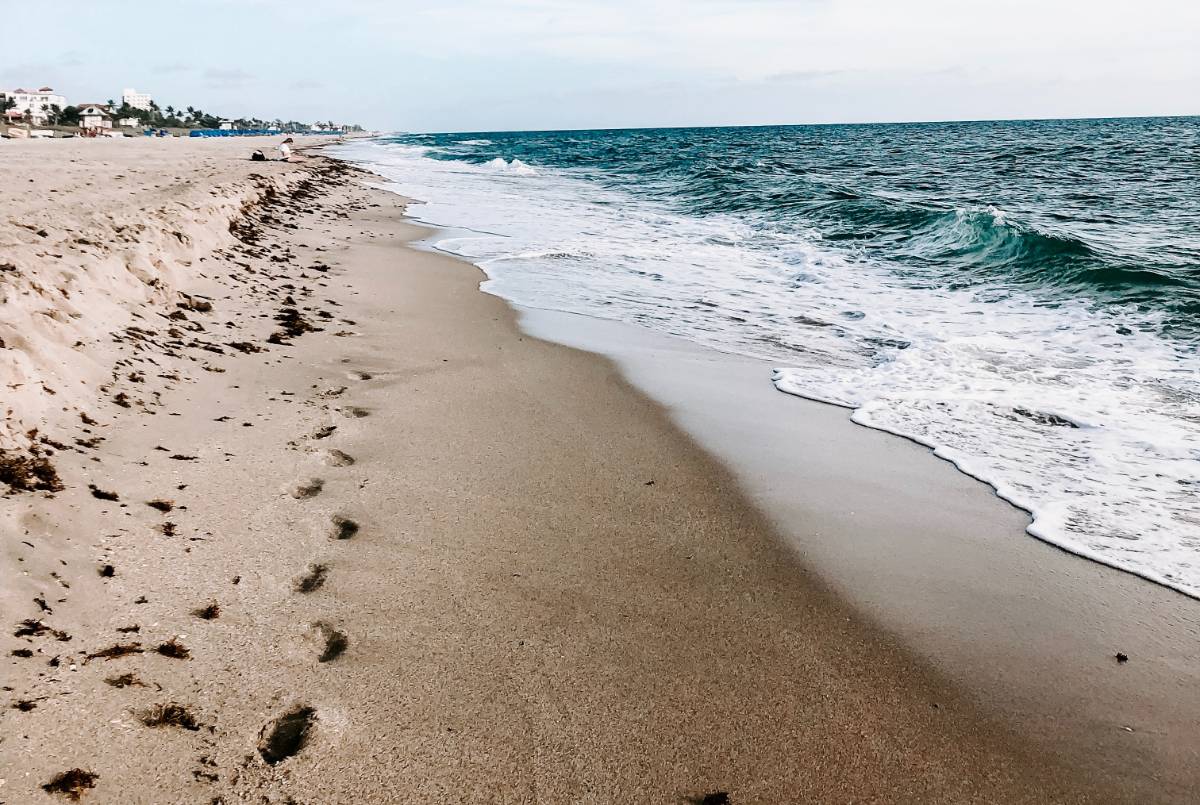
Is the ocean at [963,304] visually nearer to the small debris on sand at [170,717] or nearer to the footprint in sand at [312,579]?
the footprint in sand at [312,579]

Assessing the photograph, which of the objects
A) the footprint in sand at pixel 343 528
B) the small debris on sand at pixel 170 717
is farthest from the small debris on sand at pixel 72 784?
the footprint in sand at pixel 343 528

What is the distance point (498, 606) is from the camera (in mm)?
2611

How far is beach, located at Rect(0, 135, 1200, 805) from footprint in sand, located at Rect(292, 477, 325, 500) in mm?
20

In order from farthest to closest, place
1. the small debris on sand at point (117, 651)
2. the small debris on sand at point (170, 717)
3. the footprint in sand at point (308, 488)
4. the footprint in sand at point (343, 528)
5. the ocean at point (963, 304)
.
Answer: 1. the ocean at point (963, 304)
2. the footprint in sand at point (308, 488)
3. the footprint in sand at point (343, 528)
4. the small debris on sand at point (117, 651)
5. the small debris on sand at point (170, 717)

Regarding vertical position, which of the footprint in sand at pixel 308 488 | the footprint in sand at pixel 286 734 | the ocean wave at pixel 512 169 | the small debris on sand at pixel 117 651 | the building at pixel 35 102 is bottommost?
the footprint in sand at pixel 286 734

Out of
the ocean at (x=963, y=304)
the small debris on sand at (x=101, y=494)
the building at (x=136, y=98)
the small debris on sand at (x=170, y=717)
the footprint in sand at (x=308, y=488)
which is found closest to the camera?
the small debris on sand at (x=170, y=717)

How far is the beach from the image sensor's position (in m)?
1.93

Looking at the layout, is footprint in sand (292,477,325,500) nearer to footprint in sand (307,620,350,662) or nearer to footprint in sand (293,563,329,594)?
footprint in sand (293,563,329,594)

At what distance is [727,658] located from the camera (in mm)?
2420

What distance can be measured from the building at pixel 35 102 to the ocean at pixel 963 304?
3501 inches

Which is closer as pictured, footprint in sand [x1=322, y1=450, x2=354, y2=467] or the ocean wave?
footprint in sand [x1=322, y1=450, x2=354, y2=467]

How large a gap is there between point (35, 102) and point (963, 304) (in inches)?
4706

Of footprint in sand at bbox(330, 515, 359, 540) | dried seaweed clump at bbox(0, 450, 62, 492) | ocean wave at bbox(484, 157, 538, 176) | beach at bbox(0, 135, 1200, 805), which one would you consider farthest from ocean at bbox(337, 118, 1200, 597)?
ocean wave at bbox(484, 157, 538, 176)

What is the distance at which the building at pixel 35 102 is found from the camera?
261 feet
